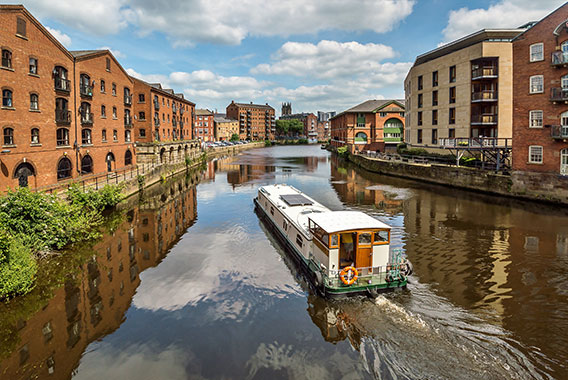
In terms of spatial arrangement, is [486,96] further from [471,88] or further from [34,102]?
[34,102]

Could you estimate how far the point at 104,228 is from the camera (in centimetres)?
2272

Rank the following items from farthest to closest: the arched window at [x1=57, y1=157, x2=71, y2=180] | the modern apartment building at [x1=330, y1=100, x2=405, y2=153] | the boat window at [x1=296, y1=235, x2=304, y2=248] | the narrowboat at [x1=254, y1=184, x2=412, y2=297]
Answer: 1. the modern apartment building at [x1=330, y1=100, x2=405, y2=153]
2. the arched window at [x1=57, y1=157, x2=71, y2=180]
3. the boat window at [x1=296, y1=235, x2=304, y2=248]
4. the narrowboat at [x1=254, y1=184, x2=412, y2=297]

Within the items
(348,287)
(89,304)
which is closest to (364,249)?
(348,287)

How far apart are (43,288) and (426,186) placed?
3409 cm

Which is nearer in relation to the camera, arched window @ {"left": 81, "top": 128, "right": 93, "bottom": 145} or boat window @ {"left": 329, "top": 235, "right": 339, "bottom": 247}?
boat window @ {"left": 329, "top": 235, "right": 339, "bottom": 247}

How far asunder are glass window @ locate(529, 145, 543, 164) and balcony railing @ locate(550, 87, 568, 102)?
3649 mm

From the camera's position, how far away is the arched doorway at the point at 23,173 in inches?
960

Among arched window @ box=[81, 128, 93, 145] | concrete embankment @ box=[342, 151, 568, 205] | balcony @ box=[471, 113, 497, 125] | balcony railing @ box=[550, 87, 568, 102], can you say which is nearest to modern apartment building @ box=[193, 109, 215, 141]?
concrete embankment @ box=[342, 151, 568, 205]

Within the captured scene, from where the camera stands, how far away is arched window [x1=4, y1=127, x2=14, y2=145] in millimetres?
23469

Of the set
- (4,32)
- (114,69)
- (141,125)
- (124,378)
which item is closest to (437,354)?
(124,378)

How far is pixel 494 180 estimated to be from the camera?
32.2 metres

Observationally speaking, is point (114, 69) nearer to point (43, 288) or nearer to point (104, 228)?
point (104, 228)

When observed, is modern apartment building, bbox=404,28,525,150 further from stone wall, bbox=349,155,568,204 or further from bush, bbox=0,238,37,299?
bush, bbox=0,238,37,299

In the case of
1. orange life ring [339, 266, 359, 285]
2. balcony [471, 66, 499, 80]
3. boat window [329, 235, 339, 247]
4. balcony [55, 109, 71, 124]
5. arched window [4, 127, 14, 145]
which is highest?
balcony [471, 66, 499, 80]
